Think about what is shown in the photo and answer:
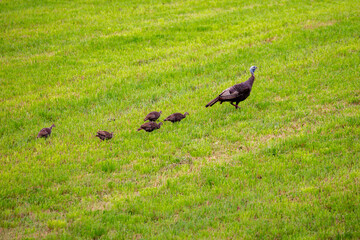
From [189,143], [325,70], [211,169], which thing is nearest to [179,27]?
[325,70]

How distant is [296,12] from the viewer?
23.1 meters

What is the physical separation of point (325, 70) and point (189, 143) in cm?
766

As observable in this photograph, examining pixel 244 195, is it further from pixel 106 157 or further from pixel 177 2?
pixel 177 2

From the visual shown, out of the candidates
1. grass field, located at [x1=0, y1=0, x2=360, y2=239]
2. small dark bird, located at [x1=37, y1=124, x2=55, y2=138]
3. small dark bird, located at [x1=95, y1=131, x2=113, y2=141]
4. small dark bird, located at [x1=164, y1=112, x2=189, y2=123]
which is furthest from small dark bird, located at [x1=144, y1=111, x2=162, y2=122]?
small dark bird, located at [x1=37, y1=124, x2=55, y2=138]

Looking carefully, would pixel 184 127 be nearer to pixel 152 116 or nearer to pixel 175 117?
pixel 175 117

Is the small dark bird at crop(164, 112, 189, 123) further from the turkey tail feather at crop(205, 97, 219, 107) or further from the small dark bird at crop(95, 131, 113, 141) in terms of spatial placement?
the small dark bird at crop(95, 131, 113, 141)

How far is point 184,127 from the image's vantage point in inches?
478

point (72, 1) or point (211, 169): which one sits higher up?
point (72, 1)

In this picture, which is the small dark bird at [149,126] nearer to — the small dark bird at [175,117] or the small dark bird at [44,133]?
the small dark bird at [175,117]

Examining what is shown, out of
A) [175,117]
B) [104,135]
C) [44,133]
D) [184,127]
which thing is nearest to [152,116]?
[175,117]

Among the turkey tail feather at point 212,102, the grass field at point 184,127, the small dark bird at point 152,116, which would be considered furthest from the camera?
the turkey tail feather at point 212,102

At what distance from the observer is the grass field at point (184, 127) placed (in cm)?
769

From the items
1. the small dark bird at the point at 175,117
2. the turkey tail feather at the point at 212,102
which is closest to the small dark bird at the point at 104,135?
the small dark bird at the point at 175,117

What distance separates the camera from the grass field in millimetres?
7688
